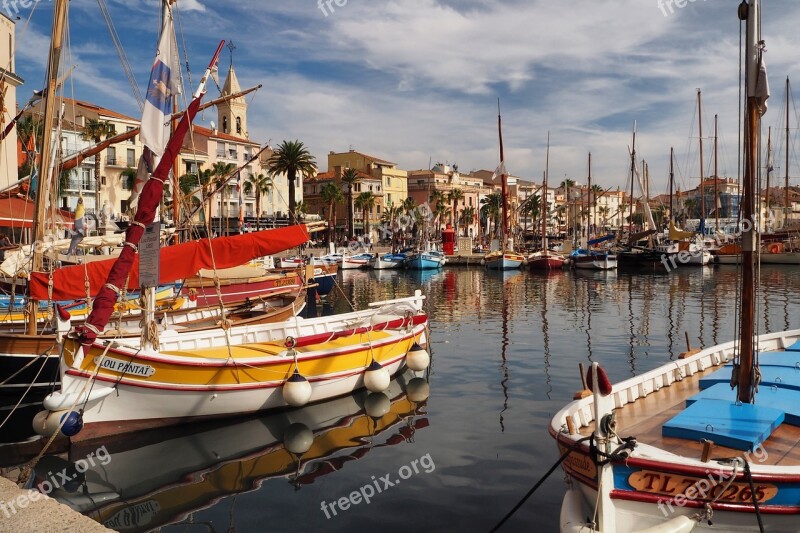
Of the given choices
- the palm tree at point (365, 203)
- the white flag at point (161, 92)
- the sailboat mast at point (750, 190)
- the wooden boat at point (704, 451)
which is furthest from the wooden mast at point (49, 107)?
the palm tree at point (365, 203)

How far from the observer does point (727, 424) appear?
313 inches

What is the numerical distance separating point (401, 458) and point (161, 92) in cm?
896

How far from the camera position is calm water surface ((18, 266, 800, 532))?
10.2 meters

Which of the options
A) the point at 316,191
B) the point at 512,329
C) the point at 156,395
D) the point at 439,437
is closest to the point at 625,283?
the point at 512,329

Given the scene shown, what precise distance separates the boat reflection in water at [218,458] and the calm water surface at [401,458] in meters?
0.04

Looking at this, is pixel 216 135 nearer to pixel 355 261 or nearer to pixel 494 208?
pixel 355 261

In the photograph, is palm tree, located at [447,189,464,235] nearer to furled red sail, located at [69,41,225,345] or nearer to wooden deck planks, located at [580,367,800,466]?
furled red sail, located at [69,41,225,345]

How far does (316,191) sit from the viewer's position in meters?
116

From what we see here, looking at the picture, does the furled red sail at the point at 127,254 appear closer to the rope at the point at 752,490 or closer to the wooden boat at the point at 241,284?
the rope at the point at 752,490

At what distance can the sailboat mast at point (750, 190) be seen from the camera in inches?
336

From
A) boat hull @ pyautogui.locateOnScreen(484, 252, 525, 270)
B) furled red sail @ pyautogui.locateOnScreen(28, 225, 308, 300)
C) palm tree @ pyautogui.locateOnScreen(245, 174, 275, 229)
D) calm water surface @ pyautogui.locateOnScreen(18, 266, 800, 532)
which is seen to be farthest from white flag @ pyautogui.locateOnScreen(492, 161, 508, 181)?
furled red sail @ pyautogui.locateOnScreen(28, 225, 308, 300)

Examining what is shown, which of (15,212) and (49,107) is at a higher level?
(49,107)

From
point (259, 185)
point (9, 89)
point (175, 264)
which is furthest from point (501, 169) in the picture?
point (175, 264)

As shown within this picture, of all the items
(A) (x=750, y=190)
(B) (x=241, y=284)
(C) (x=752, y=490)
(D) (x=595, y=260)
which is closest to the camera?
(C) (x=752, y=490)
